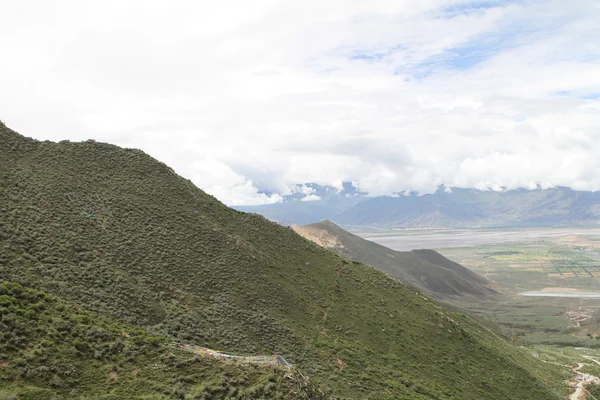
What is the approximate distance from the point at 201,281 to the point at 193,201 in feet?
60.8

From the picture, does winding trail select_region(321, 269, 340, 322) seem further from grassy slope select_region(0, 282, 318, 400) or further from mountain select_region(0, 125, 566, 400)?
grassy slope select_region(0, 282, 318, 400)

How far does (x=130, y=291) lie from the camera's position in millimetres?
38719

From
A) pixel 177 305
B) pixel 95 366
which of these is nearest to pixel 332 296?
pixel 177 305

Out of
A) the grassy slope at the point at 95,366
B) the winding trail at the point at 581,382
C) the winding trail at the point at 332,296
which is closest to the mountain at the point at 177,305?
the grassy slope at the point at 95,366

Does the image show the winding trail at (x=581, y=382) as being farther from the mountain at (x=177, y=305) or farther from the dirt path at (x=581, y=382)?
the mountain at (x=177, y=305)

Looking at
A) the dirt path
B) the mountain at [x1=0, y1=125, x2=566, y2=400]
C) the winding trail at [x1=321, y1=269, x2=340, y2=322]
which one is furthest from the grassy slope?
the dirt path

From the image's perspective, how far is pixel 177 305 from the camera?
40.4 meters

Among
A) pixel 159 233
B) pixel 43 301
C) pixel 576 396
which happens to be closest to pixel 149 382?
pixel 43 301

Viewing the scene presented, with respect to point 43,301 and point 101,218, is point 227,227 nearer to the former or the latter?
point 101,218

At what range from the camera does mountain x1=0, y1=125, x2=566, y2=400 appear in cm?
2258

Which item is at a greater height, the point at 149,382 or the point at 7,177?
the point at 7,177

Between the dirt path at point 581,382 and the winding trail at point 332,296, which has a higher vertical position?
the winding trail at point 332,296

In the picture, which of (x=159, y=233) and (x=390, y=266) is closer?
(x=159, y=233)

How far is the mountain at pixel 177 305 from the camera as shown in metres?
22.6
